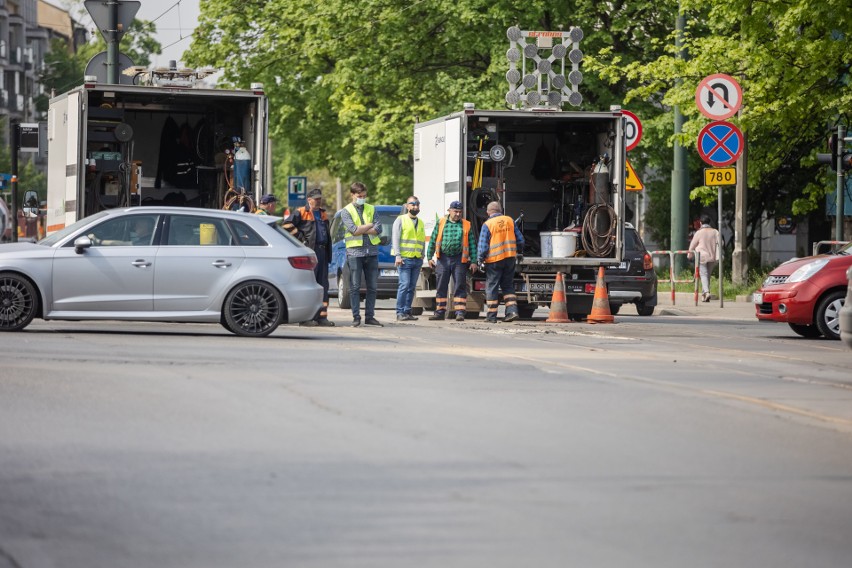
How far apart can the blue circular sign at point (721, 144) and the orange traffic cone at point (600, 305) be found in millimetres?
3392

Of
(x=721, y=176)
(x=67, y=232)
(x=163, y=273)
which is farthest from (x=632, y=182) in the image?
(x=67, y=232)

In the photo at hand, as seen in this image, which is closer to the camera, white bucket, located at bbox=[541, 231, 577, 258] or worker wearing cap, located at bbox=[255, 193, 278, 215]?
worker wearing cap, located at bbox=[255, 193, 278, 215]

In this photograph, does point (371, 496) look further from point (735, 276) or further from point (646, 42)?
point (646, 42)

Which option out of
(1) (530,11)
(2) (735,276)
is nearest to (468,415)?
(2) (735,276)

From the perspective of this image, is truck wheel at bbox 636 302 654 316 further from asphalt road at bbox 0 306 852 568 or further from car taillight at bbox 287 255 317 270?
asphalt road at bbox 0 306 852 568

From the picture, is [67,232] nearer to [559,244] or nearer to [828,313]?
[559,244]

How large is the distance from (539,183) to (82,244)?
9709 millimetres

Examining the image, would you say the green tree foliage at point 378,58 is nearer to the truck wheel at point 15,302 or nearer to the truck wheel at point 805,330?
the truck wheel at point 805,330

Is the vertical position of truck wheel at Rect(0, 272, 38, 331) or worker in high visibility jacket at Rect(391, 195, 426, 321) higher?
worker in high visibility jacket at Rect(391, 195, 426, 321)

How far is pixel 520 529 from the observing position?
686 centimetres

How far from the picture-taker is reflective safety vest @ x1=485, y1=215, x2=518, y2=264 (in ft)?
74.4

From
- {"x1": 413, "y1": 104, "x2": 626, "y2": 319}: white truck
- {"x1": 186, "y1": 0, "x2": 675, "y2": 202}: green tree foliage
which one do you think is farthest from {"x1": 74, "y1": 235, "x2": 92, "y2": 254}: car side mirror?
{"x1": 186, "y1": 0, "x2": 675, "y2": 202}: green tree foliage

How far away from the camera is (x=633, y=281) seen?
2700cm

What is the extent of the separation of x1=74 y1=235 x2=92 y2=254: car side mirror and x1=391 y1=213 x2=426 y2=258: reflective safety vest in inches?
241
